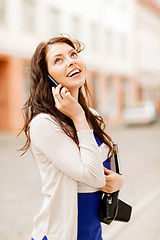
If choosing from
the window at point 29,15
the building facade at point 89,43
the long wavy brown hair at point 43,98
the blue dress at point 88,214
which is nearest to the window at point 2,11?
the building facade at point 89,43

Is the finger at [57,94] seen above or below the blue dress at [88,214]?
above

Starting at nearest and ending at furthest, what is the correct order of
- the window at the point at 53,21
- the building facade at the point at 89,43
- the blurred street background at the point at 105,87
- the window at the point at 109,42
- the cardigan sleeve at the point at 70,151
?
the cardigan sleeve at the point at 70,151, the blurred street background at the point at 105,87, the building facade at the point at 89,43, the window at the point at 53,21, the window at the point at 109,42

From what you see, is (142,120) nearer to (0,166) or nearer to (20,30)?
(20,30)

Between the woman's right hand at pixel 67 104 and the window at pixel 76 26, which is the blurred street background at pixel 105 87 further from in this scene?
the woman's right hand at pixel 67 104

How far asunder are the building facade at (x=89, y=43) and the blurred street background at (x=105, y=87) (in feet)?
0.16

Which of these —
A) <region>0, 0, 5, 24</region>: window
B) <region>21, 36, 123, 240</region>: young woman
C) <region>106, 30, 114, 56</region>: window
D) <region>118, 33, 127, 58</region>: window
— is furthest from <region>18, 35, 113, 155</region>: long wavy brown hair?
<region>118, 33, 127, 58</region>: window

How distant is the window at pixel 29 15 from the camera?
16.3 m

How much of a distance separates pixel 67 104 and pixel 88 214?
0.50 m

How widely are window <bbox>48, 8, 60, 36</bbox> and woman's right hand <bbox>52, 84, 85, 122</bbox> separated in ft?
57.0

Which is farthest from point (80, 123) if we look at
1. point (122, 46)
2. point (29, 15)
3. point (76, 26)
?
point (122, 46)

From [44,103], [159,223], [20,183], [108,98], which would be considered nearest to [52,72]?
[44,103]

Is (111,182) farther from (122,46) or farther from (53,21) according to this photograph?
(122,46)

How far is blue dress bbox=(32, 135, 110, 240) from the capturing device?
1400 mm

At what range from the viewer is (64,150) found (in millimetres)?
1298
